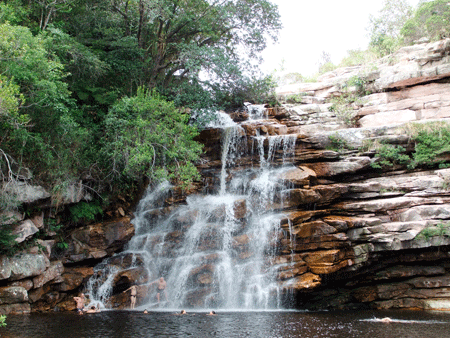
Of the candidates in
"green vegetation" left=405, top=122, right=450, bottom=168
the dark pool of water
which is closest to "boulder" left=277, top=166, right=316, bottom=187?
"green vegetation" left=405, top=122, right=450, bottom=168

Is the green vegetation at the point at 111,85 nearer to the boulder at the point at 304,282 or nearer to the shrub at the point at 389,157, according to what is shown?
the boulder at the point at 304,282

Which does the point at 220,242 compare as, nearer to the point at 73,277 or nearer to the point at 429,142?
the point at 73,277

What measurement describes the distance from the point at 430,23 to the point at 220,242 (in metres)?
18.5

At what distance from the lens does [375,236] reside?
47.2ft

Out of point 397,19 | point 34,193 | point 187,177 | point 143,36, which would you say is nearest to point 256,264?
point 187,177

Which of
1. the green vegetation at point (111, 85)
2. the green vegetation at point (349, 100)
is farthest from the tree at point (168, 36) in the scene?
the green vegetation at point (349, 100)

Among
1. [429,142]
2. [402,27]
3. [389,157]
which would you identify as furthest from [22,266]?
[402,27]

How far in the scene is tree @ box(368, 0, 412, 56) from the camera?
28.7 m

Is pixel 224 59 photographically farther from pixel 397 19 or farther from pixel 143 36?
pixel 397 19

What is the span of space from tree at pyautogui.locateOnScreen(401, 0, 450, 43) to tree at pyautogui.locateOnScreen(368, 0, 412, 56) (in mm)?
3705

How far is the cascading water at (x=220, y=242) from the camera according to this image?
14422mm

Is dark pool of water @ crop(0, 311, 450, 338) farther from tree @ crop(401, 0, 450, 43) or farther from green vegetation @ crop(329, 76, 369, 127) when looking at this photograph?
tree @ crop(401, 0, 450, 43)

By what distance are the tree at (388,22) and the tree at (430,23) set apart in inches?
146

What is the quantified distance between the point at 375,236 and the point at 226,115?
39.3ft
